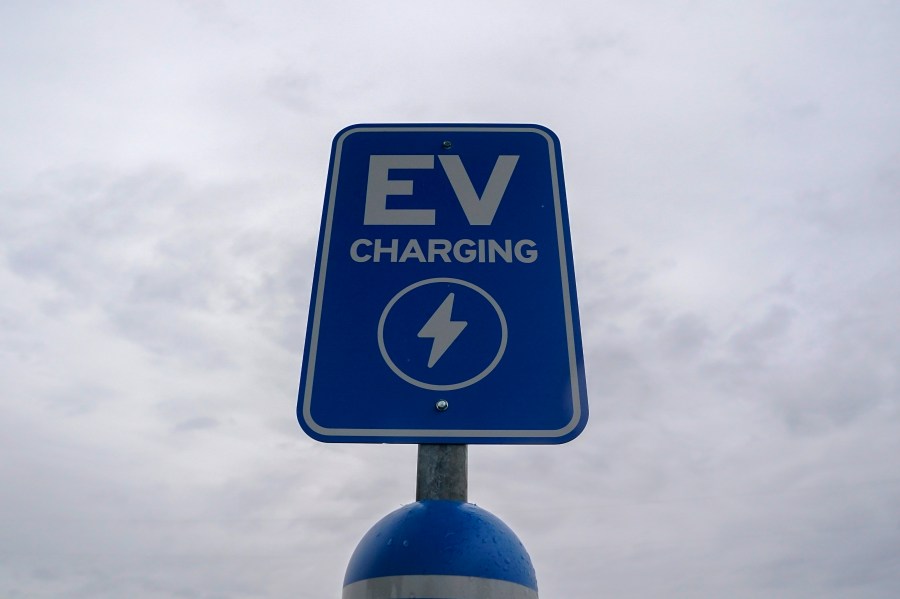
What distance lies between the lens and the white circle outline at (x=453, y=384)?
1676mm

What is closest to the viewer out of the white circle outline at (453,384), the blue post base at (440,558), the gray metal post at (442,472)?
the blue post base at (440,558)

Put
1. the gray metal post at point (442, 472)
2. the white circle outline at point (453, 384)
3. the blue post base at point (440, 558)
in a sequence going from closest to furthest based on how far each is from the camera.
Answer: the blue post base at point (440, 558) → the gray metal post at point (442, 472) → the white circle outline at point (453, 384)

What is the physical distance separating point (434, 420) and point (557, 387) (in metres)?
0.32

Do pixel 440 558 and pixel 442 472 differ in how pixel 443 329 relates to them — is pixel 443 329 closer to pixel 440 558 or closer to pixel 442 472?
pixel 442 472

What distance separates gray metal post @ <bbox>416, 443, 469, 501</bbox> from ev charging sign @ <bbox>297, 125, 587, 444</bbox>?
3cm

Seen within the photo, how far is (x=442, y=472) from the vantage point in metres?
1.59

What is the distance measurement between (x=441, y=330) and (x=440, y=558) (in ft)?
1.93

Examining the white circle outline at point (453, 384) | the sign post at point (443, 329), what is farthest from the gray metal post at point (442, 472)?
the white circle outline at point (453, 384)

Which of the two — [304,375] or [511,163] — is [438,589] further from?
[511,163]

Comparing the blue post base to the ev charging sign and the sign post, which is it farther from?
the ev charging sign

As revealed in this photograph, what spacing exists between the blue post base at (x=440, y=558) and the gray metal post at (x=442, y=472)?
69mm

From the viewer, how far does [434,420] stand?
5.34 feet

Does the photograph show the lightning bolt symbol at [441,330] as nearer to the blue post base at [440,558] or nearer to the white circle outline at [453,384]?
the white circle outline at [453,384]

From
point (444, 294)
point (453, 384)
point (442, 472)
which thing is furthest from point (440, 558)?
point (444, 294)
